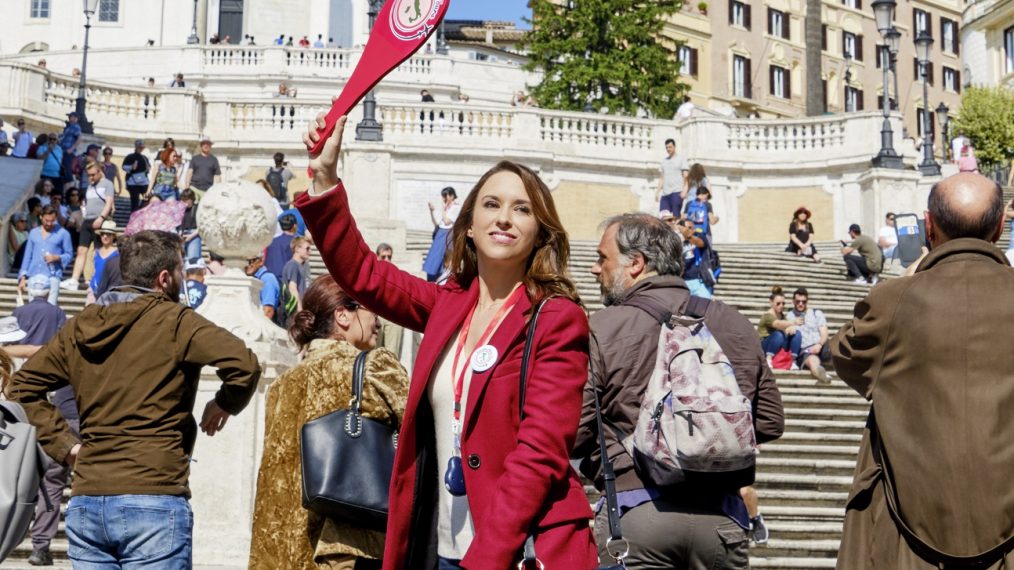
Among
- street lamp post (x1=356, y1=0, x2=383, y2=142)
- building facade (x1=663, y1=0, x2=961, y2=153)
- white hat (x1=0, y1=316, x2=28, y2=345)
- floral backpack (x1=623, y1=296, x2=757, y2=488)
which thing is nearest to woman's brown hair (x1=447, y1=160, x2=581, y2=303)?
floral backpack (x1=623, y1=296, x2=757, y2=488)

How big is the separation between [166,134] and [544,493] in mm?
→ 28831

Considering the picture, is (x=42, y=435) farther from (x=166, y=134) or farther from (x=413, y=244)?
(x=166, y=134)

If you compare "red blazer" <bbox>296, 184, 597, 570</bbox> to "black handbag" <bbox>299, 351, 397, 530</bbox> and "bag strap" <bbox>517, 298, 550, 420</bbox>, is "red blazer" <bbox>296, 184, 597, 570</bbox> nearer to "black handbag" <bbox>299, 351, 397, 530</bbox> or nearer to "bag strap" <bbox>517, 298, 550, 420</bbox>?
"bag strap" <bbox>517, 298, 550, 420</bbox>

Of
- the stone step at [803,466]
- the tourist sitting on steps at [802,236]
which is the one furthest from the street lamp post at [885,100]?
the stone step at [803,466]

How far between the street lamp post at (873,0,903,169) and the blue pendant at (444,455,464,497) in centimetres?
2321

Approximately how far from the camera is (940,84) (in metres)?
76.2

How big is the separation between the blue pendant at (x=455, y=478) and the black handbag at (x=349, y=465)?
4.14ft

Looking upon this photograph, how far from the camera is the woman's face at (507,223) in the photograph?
12.9 ft

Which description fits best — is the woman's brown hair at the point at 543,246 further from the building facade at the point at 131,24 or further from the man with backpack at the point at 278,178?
the building facade at the point at 131,24

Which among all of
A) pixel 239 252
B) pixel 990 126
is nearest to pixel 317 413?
pixel 239 252

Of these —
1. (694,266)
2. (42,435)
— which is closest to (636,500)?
(42,435)

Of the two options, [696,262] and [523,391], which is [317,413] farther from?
[696,262]

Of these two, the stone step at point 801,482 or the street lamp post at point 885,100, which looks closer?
the stone step at point 801,482

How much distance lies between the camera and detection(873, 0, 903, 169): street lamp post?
26.2 meters
